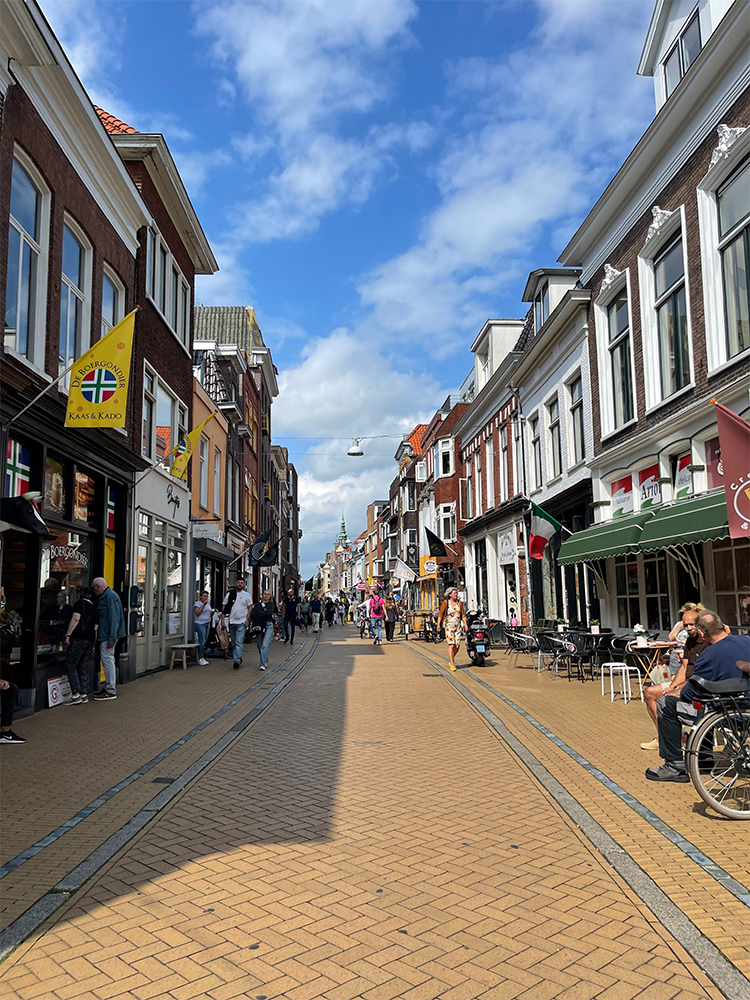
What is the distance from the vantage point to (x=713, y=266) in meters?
12.3

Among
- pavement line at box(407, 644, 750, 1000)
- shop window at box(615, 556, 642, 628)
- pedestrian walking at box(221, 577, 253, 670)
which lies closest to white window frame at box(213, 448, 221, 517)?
pedestrian walking at box(221, 577, 253, 670)

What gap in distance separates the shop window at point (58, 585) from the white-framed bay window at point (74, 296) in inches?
94.4

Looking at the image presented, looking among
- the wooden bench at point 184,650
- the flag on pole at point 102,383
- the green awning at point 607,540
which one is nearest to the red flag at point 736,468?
the green awning at point 607,540

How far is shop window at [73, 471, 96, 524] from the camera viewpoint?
12.5 m

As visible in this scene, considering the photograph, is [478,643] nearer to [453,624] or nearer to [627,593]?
[453,624]

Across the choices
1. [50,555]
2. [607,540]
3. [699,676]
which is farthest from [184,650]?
[699,676]

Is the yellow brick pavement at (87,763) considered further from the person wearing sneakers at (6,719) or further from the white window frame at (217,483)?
the white window frame at (217,483)

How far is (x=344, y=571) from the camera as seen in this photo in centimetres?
15062

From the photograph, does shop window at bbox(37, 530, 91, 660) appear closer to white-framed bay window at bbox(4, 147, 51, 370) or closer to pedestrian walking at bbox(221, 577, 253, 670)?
white-framed bay window at bbox(4, 147, 51, 370)

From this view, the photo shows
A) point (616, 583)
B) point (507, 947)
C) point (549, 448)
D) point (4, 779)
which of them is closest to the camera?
point (507, 947)

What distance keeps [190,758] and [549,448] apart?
16362 mm

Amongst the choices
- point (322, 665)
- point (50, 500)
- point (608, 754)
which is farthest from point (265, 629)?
point (608, 754)

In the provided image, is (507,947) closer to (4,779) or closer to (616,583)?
(4,779)

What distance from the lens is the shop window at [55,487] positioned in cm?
1109
